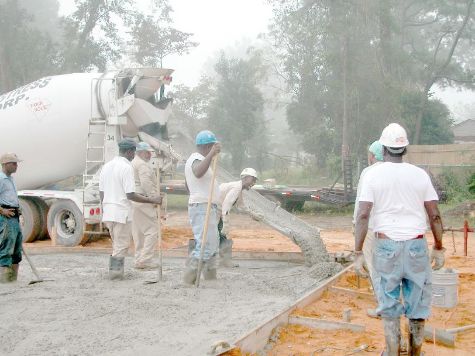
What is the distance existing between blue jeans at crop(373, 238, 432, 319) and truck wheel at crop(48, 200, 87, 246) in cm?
825

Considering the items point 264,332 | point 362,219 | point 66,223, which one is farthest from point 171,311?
point 66,223

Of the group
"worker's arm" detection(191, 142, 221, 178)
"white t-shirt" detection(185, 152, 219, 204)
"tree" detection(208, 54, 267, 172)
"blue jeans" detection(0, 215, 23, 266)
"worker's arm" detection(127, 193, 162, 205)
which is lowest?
"blue jeans" detection(0, 215, 23, 266)

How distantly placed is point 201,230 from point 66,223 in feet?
18.7

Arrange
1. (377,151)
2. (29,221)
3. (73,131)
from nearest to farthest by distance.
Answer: (377,151) < (73,131) < (29,221)

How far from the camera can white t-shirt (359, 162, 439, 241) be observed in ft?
15.2

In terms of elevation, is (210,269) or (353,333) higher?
(210,269)

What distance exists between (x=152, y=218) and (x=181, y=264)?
104 cm

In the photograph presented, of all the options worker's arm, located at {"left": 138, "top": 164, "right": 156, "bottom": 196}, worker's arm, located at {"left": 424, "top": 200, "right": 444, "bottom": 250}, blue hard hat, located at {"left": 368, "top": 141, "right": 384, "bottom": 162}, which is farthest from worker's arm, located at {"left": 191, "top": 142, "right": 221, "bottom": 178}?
worker's arm, located at {"left": 424, "top": 200, "right": 444, "bottom": 250}

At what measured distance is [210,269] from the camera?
25.6ft

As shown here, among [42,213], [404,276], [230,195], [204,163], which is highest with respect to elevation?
[204,163]

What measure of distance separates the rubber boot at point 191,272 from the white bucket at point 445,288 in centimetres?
272

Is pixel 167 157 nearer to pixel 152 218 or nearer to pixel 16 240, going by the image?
pixel 152 218

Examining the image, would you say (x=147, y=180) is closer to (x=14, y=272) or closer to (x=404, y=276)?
(x=14, y=272)

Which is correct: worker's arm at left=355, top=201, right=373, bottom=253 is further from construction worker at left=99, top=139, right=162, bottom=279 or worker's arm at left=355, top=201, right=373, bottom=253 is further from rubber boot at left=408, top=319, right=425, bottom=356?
construction worker at left=99, top=139, right=162, bottom=279
